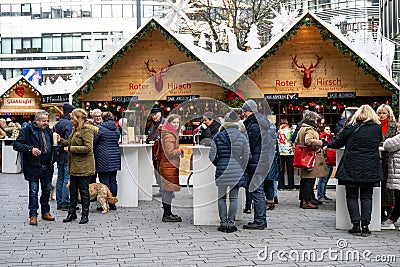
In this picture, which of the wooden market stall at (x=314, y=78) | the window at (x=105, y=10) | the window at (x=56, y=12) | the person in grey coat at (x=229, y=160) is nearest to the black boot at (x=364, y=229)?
the person in grey coat at (x=229, y=160)

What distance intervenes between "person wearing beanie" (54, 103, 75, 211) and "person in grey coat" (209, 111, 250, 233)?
343 centimetres

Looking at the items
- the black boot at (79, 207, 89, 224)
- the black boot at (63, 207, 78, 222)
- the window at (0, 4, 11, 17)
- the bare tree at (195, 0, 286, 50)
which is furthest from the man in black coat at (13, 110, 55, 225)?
the window at (0, 4, 11, 17)

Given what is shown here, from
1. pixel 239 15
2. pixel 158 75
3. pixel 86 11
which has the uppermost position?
pixel 86 11

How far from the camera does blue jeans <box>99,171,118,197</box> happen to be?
1200 cm

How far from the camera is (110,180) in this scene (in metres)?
12.1

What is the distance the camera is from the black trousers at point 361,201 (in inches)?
362

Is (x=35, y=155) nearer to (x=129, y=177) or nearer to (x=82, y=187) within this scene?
(x=82, y=187)

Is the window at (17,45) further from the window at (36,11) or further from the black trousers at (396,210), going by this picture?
the black trousers at (396,210)

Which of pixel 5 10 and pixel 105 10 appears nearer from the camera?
pixel 105 10

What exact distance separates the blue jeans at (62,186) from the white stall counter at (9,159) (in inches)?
364

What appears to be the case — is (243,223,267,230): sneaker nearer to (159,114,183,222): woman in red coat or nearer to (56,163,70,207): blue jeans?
(159,114,183,222): woman in red coat

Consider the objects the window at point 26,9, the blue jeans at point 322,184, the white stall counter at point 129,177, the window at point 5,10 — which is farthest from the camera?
the window at point 5,10

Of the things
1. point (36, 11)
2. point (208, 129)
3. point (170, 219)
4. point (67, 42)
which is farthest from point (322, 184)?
point (36, 11)

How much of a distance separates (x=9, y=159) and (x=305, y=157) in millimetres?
12205
